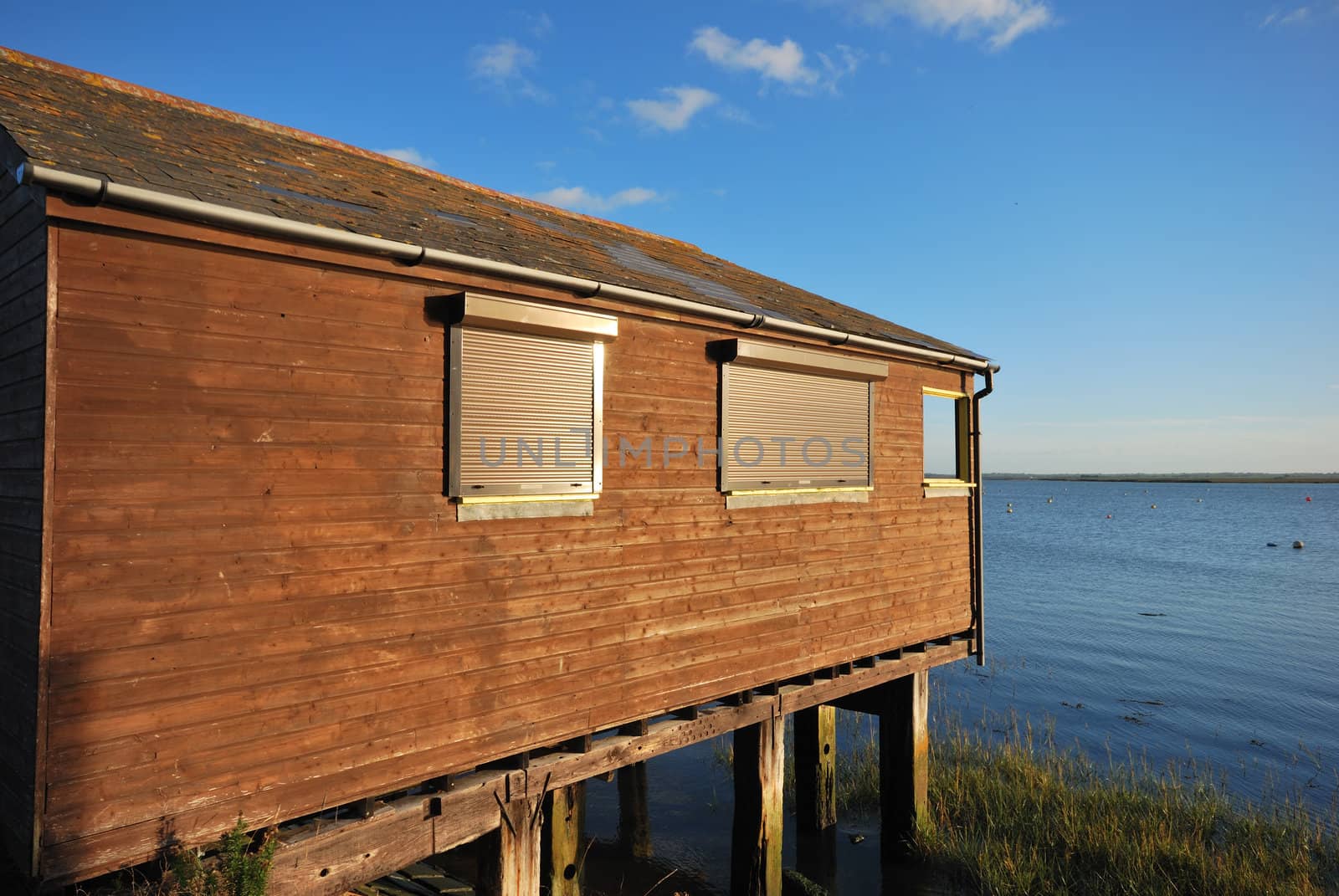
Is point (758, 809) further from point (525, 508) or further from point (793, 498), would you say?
point (525, 508)

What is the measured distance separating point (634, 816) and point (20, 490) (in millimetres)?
10131

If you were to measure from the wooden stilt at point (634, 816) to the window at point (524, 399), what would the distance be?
736 centimetres

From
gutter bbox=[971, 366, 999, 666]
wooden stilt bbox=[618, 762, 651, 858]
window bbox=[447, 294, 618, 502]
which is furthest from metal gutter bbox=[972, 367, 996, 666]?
window bbox=[447, 294, 618, 502]

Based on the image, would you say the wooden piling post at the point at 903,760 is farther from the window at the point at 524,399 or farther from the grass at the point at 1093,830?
the window at the point at 524,399

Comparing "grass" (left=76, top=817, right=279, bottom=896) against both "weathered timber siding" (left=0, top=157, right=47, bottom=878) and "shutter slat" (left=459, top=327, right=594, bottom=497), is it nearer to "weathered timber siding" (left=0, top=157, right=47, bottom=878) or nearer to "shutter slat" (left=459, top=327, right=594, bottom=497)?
"weathered timber siding" (left=0, top=157, right=47, bottom=878)

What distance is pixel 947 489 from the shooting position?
11555 millimetres

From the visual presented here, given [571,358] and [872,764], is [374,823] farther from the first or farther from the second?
[872,764]

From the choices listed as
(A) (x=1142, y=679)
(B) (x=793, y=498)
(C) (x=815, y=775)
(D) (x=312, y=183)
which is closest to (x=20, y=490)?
(D) (x=312, y=183)

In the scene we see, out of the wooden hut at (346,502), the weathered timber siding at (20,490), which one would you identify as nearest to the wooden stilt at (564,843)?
the wooden hut at (346,502)

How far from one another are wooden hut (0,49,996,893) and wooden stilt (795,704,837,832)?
355cm

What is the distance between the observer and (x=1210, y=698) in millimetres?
21672

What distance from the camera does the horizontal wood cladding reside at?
4.57 m

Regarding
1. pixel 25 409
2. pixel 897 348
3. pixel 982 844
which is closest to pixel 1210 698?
pixel 982 844

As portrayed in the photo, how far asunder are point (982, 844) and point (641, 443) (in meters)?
8.02
